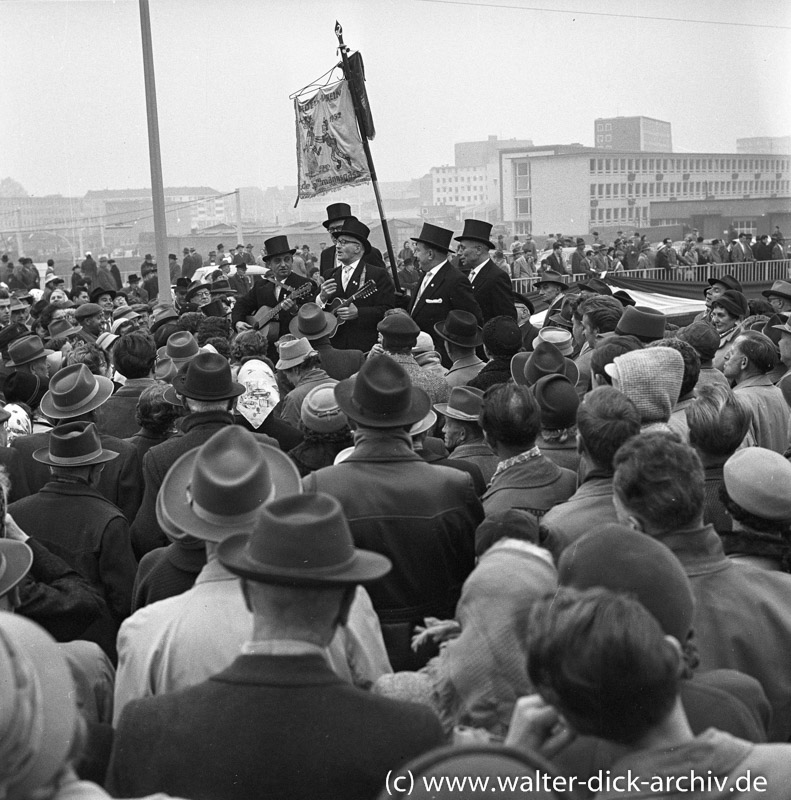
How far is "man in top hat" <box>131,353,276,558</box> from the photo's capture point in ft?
15.3

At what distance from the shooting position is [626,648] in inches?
72.9

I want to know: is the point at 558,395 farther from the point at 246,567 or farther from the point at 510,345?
the point at 246,567

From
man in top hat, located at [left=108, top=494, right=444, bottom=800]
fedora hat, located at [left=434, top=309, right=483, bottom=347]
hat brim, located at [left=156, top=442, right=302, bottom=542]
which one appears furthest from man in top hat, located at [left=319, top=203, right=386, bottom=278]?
man in top hat, located at [left=108, top=494, right=444, bottom=800]

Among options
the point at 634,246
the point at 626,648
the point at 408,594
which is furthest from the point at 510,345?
the point at 634,246

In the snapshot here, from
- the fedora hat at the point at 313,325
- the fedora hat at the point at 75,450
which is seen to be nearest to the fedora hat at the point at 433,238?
the fedora hat at the point at 313,325

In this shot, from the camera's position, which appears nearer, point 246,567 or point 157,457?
point 246,567

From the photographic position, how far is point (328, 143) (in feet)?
36.1

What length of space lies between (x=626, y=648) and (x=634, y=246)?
30.0 metres

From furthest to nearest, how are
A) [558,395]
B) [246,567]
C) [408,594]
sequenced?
[558,395] < [408,594] < [246,567]

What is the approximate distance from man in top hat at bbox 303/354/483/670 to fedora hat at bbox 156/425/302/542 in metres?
0.46

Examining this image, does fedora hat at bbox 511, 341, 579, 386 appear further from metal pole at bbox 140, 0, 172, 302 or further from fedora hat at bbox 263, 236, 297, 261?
Answer: metal pole at bbox 140, 0, 172, 302

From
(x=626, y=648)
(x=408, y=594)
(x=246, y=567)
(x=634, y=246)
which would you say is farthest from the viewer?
(x=634, y=246)

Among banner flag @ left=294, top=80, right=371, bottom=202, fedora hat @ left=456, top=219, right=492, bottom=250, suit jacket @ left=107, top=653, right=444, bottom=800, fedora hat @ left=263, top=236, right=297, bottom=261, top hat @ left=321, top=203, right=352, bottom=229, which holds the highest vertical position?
banner flag @ left=294, top=80, right=371, bottom=202

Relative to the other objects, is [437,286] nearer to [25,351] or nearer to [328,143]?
[328,143]
